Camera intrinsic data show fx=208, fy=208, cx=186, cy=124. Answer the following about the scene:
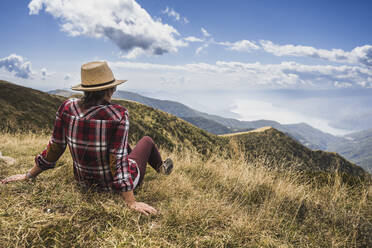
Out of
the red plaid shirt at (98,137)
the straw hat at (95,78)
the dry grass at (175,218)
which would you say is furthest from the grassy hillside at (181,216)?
the straw hat at (95,78)

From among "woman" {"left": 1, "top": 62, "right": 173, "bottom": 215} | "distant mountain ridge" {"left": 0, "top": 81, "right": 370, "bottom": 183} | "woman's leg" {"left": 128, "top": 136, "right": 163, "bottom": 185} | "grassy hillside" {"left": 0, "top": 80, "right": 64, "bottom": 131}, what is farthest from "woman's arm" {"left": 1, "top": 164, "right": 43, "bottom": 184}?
"grassy hillside" {"left": 0, "top": 80, "right": 64, "bottom": 131}

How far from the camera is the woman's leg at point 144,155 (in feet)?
9.71

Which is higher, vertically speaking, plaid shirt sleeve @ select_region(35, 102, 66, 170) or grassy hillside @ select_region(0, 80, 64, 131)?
plaid shirt sleeve @ select_region(35, 102, 66, 170)

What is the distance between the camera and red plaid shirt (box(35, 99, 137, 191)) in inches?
81.7

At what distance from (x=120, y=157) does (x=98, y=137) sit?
0.30 meters

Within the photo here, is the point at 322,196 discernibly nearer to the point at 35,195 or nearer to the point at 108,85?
the point at 108,85

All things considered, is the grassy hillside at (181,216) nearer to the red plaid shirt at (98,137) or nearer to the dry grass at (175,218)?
the dry grass at (175,218)

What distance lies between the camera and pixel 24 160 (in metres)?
3.95

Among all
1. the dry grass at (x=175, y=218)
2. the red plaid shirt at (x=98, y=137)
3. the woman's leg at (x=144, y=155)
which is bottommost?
the dry grass at (x=175, y=218)

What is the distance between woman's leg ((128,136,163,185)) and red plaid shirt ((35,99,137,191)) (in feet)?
2.12

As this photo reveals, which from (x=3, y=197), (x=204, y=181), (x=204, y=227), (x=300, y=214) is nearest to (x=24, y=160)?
(x=3, y=197)

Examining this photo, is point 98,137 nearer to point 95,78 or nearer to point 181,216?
point 95,78

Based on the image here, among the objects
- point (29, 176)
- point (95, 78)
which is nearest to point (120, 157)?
point (95, 78)

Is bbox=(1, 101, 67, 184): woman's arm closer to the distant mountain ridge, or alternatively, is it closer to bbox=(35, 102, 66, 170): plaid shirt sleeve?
bbox=(35, 102, 66, 170): plaid shirt sleeve
